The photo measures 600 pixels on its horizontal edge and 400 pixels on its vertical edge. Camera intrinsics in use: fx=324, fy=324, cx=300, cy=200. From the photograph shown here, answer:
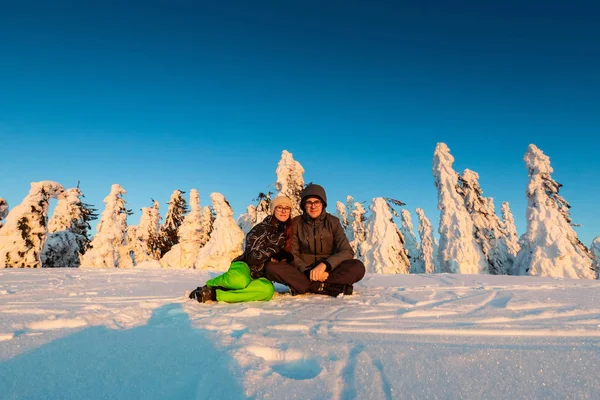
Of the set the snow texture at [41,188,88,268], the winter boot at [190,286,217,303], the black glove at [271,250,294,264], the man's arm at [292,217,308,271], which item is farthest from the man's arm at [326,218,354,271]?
the snow texture at [41,188,88,268]

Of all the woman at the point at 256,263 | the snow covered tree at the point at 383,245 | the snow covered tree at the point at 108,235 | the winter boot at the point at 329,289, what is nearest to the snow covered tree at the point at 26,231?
the snow covered tree at the point at 108,235

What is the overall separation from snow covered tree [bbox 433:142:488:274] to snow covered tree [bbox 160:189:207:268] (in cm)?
1946

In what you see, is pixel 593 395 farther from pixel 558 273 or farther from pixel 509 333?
pixel 558 273

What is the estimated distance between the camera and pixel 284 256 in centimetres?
461

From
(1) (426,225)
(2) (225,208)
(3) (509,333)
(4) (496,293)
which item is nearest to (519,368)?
(3) (509,333)

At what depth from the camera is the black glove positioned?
4.57 m

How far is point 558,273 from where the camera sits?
1788cm

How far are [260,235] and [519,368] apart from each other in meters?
3.30

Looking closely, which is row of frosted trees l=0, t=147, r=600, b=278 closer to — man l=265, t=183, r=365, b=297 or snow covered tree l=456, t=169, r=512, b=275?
snow covered tree l=456, t=169, r=512, b=275

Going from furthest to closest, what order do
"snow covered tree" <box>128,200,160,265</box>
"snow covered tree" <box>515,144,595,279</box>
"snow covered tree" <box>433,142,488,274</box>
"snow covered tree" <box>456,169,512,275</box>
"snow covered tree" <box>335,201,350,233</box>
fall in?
"snow covered tree" <box>335,201,350,233</box> → "snow covered tree" <box>128,200,160,265</box> → "snow covered tree" <box>456,169,512,275</box> → "snow covered tree" <box>433,142,488,274</box> → "snow covered tree" <box>515,144,595,279</box>

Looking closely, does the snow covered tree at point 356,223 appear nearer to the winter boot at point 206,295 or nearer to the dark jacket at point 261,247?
the dark jacket at point 261,247

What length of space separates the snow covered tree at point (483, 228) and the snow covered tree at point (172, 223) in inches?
1107

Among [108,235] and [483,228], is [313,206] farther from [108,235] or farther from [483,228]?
[483,228]

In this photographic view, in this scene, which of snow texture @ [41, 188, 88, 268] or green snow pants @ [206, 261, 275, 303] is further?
snow texture @ [41, 188, 88, 268]
